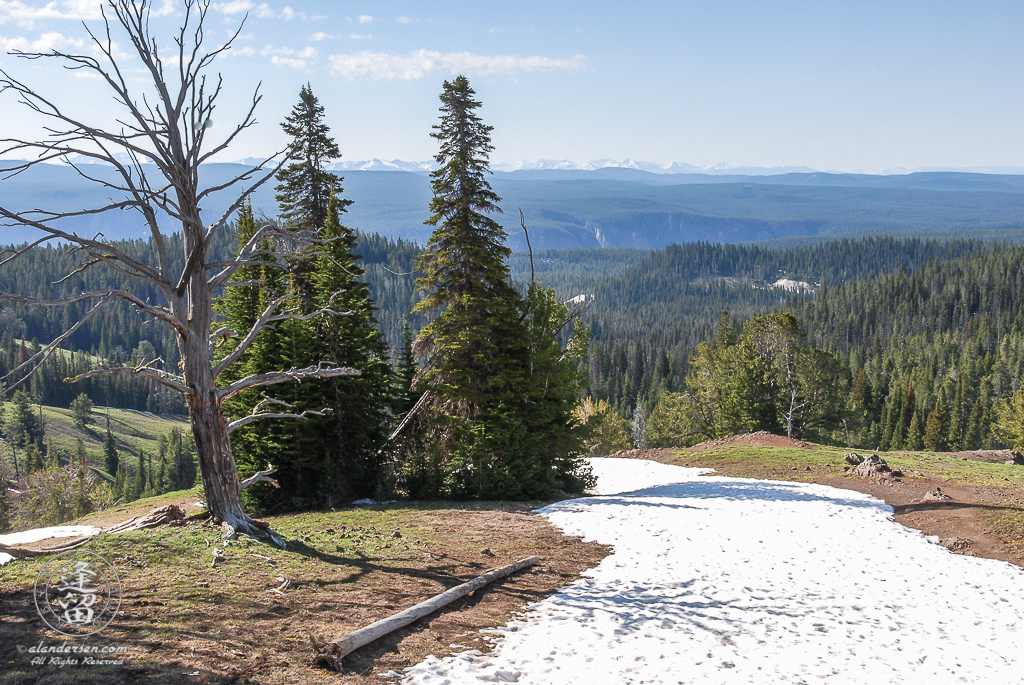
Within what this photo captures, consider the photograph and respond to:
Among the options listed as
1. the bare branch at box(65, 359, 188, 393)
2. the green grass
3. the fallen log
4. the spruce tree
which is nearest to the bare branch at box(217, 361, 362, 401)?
the bare branch at box(65, 359, 188, 393)

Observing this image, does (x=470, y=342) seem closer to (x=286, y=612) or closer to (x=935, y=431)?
(x=286, y=612)

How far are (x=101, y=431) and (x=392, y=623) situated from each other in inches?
5505

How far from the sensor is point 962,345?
130375 mm

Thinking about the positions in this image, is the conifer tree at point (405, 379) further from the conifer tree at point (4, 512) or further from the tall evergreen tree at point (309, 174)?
the conifer tree at point (4, 512)

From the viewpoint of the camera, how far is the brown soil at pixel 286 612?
6066 millimetres

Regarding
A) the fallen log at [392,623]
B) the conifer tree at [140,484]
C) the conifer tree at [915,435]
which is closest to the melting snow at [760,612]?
the fallen log at [392,623]

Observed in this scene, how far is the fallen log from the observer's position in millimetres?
6508

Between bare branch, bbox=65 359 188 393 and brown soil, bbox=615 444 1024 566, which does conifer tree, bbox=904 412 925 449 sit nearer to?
brown soil, bbox=615 444 1024 566

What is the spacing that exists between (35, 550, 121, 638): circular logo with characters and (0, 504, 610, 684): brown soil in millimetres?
147

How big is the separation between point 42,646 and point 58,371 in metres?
153

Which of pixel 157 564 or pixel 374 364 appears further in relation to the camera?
pixel 374 364

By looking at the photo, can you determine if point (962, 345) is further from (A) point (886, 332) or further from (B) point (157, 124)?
(B) point (157, 124)

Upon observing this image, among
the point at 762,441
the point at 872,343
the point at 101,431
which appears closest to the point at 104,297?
the point at 762,441

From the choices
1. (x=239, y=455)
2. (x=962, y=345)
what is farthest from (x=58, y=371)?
(x=962, y=345)
